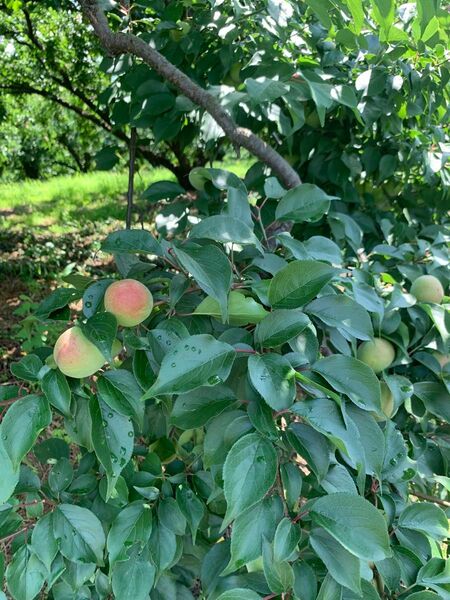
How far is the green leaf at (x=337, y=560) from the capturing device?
0.53 m

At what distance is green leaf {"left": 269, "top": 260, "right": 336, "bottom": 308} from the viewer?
61 centimetres

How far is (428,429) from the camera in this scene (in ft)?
3.23

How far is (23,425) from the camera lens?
0.55m

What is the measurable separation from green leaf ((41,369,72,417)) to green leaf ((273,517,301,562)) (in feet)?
0.81

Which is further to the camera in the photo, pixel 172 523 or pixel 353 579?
pixel 172 523

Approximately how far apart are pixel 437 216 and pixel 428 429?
2.31 feet

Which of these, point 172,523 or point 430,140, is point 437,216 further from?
point 172,523

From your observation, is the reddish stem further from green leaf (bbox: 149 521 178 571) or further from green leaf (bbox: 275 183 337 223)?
green leaf (bbox: 275 183 337 223)

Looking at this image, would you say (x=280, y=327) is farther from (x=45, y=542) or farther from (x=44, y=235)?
(x=44, y=235)

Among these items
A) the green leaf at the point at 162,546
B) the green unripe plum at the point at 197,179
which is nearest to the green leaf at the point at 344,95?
the green unripe plum at the point at 197,179

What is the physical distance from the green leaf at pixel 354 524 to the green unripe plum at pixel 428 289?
1.64 feet

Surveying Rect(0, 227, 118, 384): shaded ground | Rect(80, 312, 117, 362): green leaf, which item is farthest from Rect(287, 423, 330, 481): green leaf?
Rect(0, 227, 118, 384): shaded ground

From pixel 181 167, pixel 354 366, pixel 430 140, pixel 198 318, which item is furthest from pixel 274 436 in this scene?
pixel 181 167

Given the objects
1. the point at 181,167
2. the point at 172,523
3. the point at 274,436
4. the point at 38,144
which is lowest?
the point at 38,144
